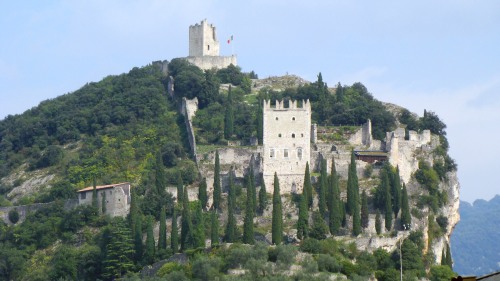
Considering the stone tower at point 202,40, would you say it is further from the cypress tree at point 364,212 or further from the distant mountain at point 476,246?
the distant mountain at point 476,246

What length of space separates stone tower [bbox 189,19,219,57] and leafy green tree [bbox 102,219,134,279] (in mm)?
31823

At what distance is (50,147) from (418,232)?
31761 mm

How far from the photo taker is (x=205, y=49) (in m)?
89.4

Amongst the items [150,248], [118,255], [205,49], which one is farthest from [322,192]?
[205,49]

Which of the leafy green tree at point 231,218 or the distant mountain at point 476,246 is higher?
the leafy green tree at point 231,218

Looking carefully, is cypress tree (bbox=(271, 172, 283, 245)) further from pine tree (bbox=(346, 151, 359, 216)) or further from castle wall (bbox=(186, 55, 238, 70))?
castle wall (bbox=(186, 55, 238, 70))

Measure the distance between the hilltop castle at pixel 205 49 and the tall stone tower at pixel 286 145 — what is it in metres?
21.9

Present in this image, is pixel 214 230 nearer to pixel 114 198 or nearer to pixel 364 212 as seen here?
pixel 364 212

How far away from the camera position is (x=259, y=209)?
62.6m

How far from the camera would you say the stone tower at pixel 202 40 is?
89125 mm

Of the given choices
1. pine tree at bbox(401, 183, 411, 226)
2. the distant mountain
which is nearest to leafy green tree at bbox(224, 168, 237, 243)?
pine tree at bbox(401, 183, 411, 226)

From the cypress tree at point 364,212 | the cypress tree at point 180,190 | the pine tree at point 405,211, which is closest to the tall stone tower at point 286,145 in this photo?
the cypress tree at point 180,190

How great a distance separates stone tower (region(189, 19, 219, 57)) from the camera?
89125mm

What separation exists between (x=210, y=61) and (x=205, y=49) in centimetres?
147
